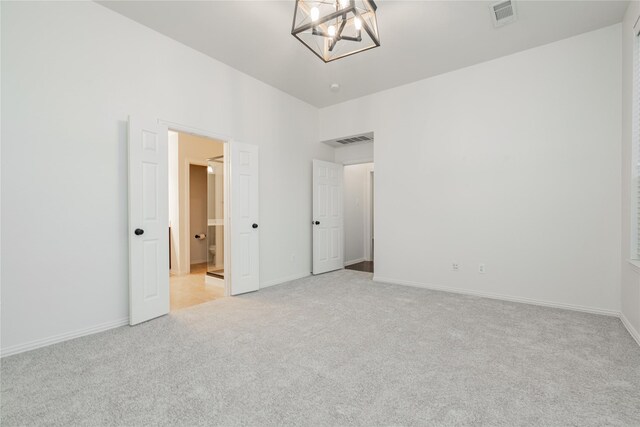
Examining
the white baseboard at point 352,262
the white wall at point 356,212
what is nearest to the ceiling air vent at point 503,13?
the white wall at point 356,212

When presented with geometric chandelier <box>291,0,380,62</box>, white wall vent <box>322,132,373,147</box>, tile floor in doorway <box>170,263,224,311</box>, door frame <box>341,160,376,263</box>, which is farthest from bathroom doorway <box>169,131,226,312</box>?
door frame <box>341,160,376,263</box>

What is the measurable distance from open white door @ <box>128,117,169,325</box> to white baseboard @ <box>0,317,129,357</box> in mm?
162

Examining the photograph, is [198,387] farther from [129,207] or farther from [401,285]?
[401,285]

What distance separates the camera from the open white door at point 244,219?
3.99m

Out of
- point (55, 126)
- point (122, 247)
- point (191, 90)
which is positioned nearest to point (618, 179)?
point (191, 90)

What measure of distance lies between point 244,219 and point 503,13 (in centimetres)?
378

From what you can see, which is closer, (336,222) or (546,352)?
(546,352)

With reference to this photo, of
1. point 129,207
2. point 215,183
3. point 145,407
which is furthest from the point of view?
point 215,183

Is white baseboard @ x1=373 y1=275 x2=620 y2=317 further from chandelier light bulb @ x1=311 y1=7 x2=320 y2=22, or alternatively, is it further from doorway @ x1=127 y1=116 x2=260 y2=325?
chandelier light bulb @ x1=311 y1=7 x2=320 y2=22

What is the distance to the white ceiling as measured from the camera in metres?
2.88

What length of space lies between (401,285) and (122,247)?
147 inches

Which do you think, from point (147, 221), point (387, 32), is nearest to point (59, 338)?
point (147, 221)

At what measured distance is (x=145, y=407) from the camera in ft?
5.53

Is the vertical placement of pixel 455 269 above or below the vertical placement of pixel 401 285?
above
